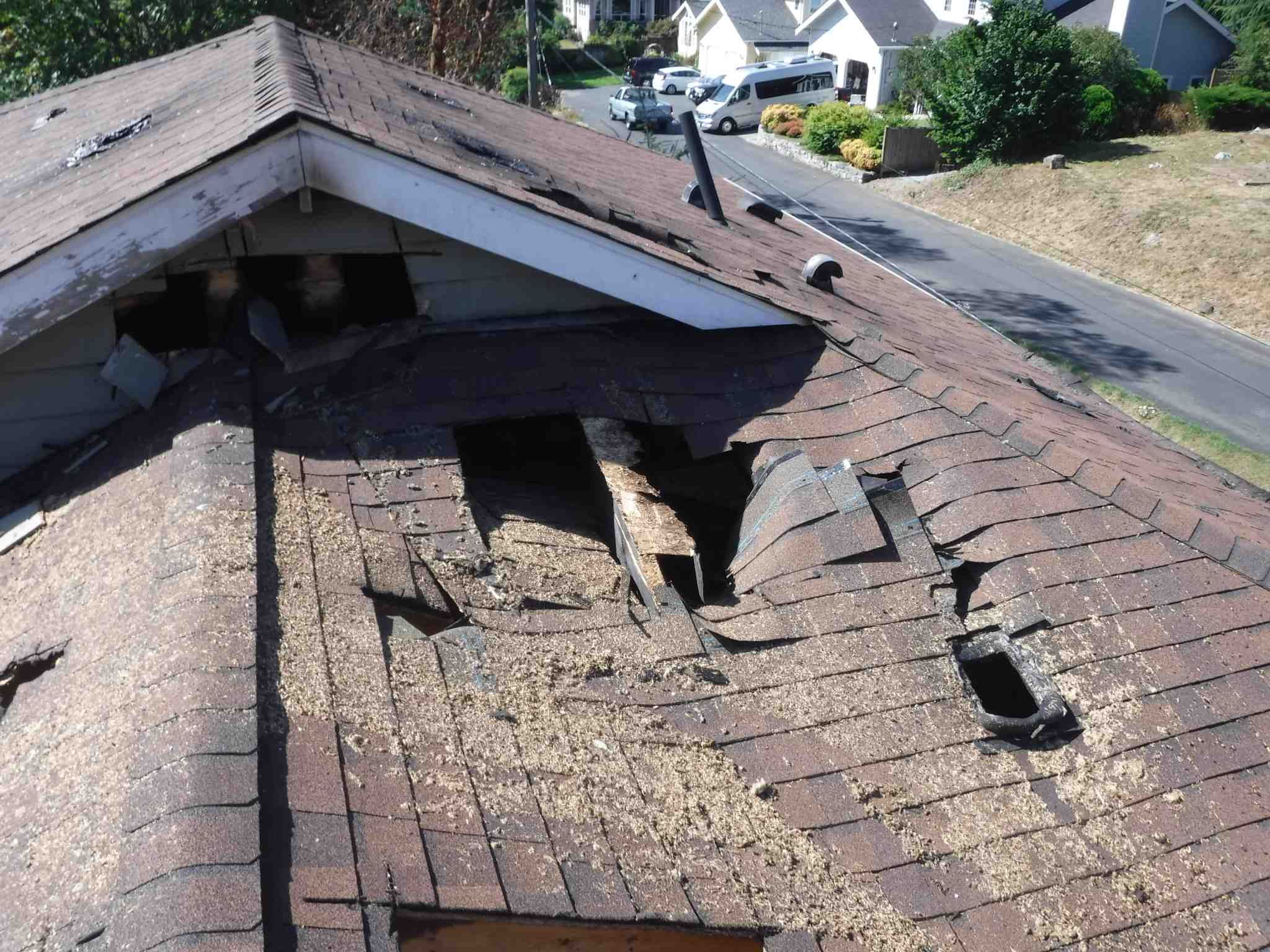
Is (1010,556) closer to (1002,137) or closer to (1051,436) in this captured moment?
(1051,436)

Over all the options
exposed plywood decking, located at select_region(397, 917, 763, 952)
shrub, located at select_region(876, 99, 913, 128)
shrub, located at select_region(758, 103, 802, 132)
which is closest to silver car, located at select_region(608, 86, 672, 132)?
shrub, located at select_region(758, 103, 802, 132)

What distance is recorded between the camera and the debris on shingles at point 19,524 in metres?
5.16

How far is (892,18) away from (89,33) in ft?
125

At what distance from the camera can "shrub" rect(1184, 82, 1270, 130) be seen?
35.8m

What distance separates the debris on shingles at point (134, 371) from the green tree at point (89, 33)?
1760cm

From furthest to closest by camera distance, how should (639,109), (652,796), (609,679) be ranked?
1. (639,109)
2. (609,679)
3. (652,796)

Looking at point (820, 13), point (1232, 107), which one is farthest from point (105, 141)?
point (820, 13)

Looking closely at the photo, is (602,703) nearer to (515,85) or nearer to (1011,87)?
(1011,87)

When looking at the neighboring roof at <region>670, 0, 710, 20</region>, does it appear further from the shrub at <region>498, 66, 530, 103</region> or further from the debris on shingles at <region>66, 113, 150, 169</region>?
the debris on shingles at <region>66, 113, 150, 169</region>

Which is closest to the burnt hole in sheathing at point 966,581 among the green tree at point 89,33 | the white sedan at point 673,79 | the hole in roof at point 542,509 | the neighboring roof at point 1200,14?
the hole in roof at point 542,509

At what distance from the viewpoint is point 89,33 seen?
20188mm

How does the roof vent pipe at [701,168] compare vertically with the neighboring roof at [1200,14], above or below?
above

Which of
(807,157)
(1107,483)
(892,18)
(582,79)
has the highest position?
(1107,483)

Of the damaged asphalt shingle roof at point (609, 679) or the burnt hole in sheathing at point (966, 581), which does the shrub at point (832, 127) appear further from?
the burnt hole in sheathing at point (966, 581)
